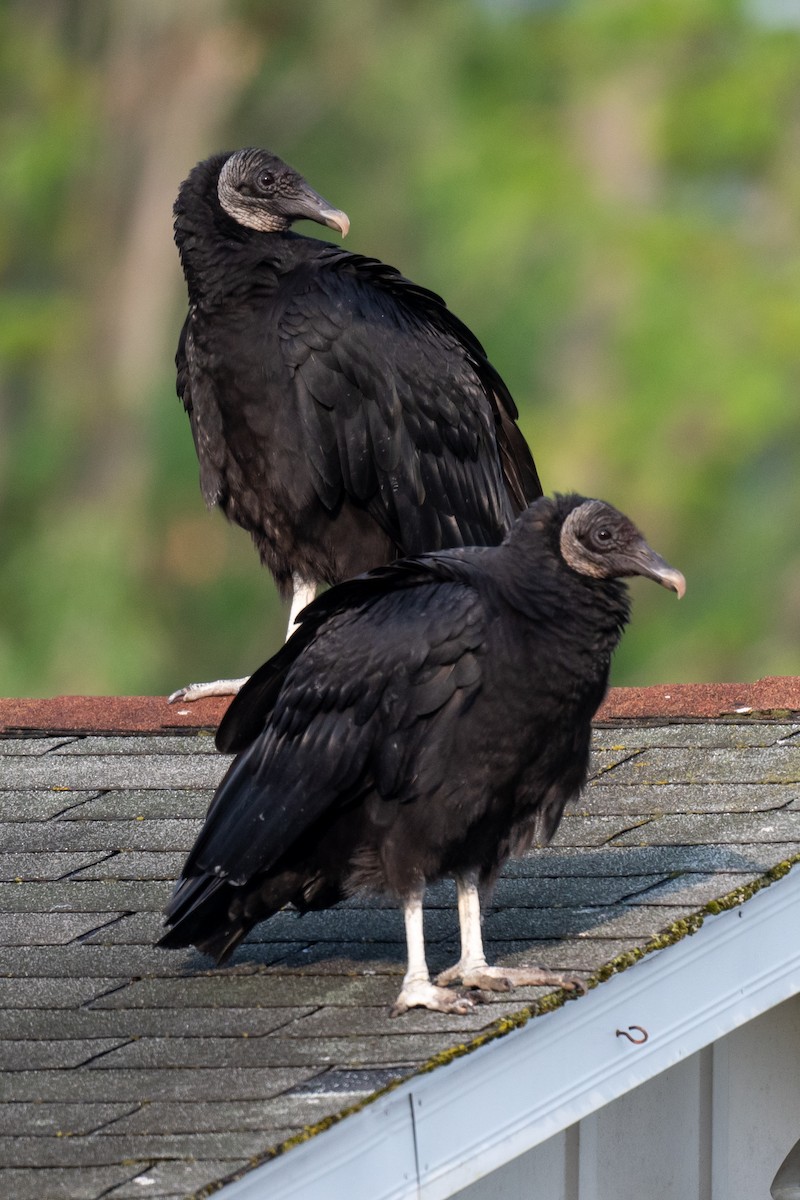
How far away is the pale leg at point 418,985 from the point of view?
2.30 metres

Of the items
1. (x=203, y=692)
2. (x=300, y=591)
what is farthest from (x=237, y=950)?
(x=300, y=591)

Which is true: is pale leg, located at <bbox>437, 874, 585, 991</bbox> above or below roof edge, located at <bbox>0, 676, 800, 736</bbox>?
above

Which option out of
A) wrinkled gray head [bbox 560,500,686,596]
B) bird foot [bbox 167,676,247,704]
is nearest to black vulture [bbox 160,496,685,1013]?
wrinkled gray head [bbox 560,500,686,596]

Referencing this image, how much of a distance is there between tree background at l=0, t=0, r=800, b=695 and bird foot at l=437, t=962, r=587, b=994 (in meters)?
9.53

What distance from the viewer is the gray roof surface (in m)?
1.99

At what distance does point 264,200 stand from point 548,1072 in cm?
234

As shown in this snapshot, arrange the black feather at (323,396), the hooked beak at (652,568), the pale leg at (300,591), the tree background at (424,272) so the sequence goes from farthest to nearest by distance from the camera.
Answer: the tree background at (424,272), the pale leg at (300,591), the black feather at (323,396), the hooked beak at (652,568)

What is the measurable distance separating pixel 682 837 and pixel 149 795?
1.03 m

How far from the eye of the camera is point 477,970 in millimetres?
2406

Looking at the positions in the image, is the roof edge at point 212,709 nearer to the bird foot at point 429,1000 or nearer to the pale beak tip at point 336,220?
the pale beak tip at point 336,220

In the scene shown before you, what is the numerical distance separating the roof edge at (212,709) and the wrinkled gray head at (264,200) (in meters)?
1.03

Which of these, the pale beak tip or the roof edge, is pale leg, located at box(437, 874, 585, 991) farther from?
the pale beak tip

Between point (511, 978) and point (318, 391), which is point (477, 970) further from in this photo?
point (318, 391)

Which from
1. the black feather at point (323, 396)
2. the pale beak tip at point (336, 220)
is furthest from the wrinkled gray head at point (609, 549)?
the pale beak tip at point (336, 220)
